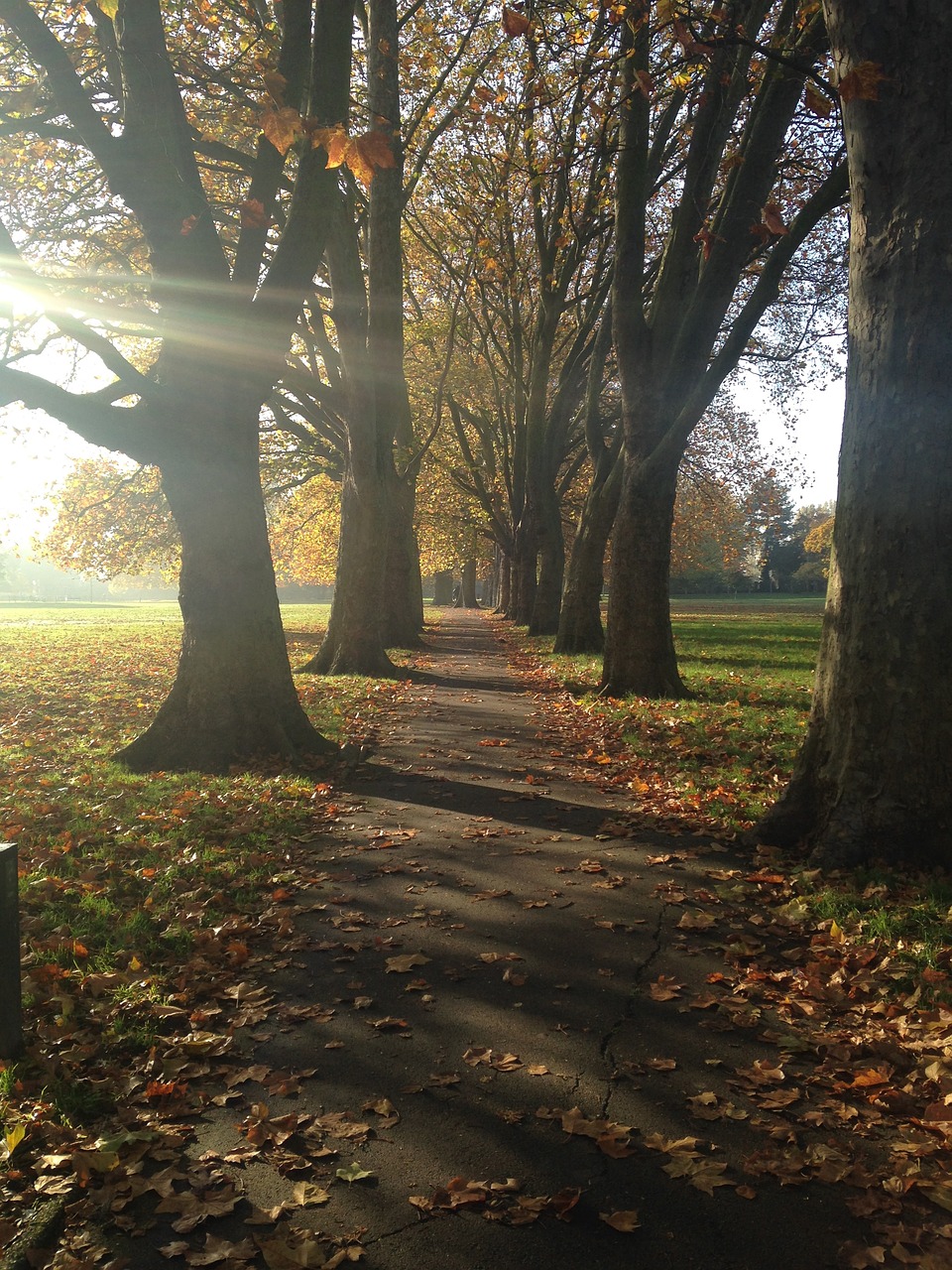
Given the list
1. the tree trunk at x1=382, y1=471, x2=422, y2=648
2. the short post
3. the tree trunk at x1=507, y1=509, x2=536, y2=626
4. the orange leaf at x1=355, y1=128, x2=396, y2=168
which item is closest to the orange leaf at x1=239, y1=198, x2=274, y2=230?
the orange leaf at x1=355, y1=128, x2=396, y2=168

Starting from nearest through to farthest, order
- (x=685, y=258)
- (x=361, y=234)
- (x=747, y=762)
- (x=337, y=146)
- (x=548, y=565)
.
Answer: (x=337, y=146) → (x=747, y=762) → (x=685, y=258) → (x=361, y=234) → (x=548, y=565)

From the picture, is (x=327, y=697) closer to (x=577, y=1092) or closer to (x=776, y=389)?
(x=577, y=1092)

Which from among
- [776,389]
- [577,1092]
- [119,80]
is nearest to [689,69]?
[119,80]

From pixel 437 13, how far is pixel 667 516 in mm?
9168

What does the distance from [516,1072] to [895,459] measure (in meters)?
3.85

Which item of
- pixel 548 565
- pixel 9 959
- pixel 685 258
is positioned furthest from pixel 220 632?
pixel 548 565

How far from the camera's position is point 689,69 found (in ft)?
38.3

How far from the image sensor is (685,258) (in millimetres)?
12023

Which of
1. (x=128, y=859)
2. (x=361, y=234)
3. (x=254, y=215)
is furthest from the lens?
(x=361, y=234)

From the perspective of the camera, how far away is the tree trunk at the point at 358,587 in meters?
15.4

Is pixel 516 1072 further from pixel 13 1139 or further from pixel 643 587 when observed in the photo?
pixel 643 587

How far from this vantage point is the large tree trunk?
194 inches

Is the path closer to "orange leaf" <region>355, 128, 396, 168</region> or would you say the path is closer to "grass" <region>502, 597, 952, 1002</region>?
"grass" <region>502, 597, 952, 1002</region>

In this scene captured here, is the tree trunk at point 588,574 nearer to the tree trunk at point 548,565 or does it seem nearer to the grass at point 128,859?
the tree trunk at point 548,565
